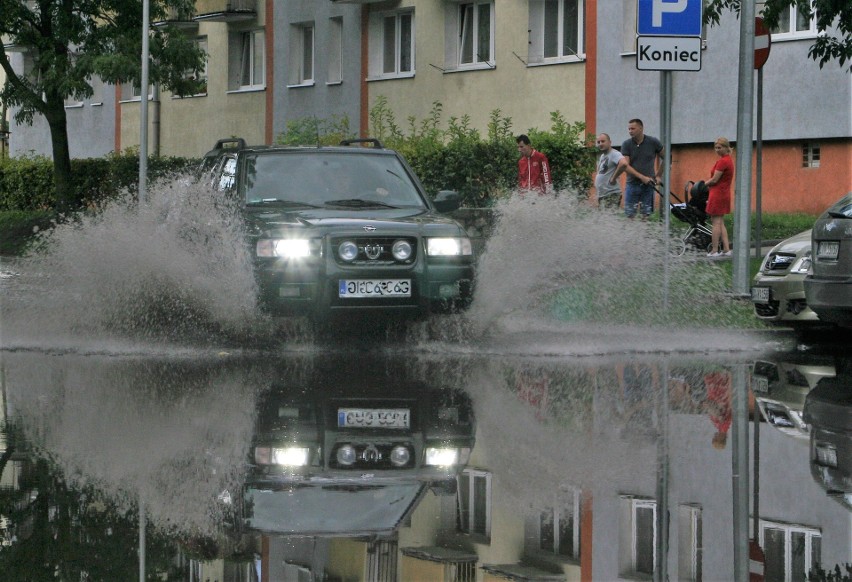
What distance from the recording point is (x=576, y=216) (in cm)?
1427

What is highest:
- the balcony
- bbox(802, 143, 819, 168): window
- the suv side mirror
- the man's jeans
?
the balcony

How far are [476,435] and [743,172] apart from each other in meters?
8.81

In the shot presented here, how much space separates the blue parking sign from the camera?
14.8 metres

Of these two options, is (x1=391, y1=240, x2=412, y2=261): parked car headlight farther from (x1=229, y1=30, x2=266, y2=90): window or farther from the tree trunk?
(x1=229, y1=30, x2=266, y2=90): window

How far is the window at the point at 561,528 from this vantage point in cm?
566

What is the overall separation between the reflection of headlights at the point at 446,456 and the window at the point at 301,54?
3393cm

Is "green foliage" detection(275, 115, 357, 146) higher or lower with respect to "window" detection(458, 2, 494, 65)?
lower

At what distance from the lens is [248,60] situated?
4366cm

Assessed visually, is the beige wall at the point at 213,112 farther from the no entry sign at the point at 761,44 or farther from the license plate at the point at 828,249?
the license plate at the point at 828,249

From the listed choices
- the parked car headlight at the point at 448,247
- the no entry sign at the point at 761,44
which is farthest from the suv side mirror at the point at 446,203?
the no entry sign at the point at 761,44

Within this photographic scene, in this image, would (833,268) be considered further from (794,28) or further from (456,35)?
(456,35)

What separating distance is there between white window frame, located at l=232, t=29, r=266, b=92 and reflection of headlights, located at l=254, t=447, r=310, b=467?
117 feet

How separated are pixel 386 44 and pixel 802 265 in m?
24.5

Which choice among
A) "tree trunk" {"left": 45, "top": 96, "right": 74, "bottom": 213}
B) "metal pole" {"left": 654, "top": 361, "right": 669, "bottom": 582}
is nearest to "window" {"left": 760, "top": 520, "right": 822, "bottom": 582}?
"metal pole" {"left": 654, "top": 361, "right": 669, "bottom": 582}
